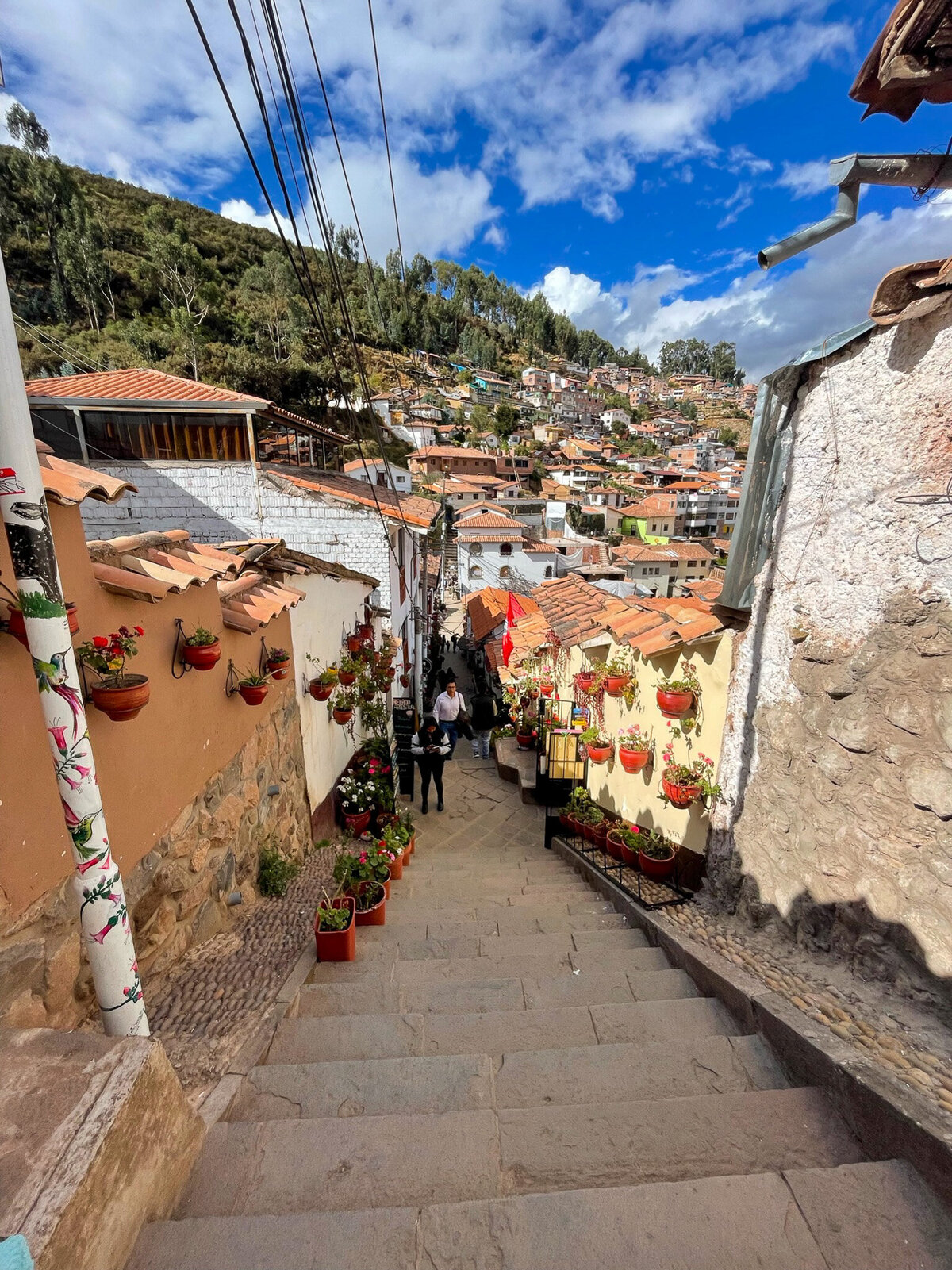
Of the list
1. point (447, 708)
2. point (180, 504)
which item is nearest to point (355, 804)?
point (447, 708)

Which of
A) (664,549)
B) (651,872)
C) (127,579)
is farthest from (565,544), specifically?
(127,579)

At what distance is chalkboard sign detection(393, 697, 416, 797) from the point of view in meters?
9.65

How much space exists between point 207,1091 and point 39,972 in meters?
0.99

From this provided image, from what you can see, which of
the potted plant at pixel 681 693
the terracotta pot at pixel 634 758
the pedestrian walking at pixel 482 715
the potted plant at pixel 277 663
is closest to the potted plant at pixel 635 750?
the terracotta pot at pixel 634 758

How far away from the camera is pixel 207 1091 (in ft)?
8.25

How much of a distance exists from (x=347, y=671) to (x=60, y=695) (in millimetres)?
5124

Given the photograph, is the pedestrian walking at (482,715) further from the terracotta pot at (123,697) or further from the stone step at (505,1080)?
the terracotta pot at (123,697)

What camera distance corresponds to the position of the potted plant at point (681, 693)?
5148 millimetres

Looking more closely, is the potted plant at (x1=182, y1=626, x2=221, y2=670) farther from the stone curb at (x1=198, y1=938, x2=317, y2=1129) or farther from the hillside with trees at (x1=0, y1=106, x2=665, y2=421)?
the hillside with trees at (x1=0, y1=106, x2=665, y2=421)

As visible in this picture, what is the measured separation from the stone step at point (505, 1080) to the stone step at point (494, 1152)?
193 millimetres

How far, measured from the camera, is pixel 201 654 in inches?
131

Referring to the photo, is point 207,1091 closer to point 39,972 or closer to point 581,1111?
point 39,972

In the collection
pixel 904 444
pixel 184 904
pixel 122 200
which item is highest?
pixel 122 200

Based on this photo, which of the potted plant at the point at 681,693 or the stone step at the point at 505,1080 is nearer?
the stone step at the point at 505,1080
